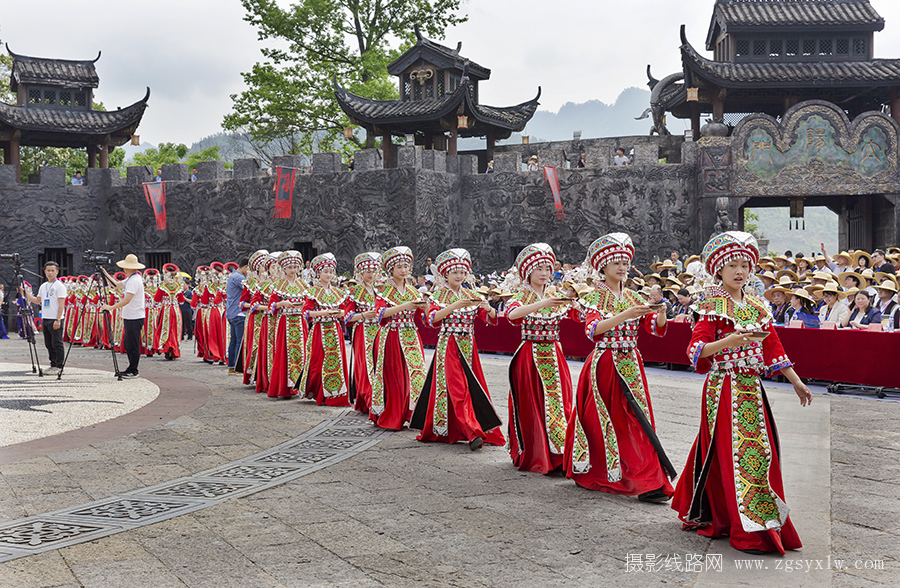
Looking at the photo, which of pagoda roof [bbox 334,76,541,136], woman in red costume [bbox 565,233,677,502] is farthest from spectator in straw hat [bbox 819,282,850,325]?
pagoda roof [bbox 334,76,541,136]

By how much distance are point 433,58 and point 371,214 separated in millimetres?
5961

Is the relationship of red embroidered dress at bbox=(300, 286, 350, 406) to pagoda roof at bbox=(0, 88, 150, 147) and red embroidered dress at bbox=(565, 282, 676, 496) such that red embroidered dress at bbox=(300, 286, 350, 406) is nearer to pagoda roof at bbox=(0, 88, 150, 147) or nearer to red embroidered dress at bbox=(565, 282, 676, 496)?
red embroidered dress at bbox=(565, 282, 676, 496)

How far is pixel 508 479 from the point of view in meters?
6.18

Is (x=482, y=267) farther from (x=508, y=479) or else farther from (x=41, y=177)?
(x=508, y=479)

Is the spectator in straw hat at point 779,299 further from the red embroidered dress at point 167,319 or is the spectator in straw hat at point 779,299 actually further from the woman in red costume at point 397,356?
the red embroidered dress at point 167,319

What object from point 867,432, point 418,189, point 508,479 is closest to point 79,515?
point 508,479

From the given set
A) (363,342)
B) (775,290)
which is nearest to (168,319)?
(363,342)

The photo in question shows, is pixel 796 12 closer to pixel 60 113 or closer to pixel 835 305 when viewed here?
pixel 835 305

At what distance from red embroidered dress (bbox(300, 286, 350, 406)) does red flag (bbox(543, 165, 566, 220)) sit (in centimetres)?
1494

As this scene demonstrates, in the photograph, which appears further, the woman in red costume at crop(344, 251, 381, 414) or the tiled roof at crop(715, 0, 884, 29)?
the tiled roof at crop(715, 0, 884, 29)

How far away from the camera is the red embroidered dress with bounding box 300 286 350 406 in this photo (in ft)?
33.3

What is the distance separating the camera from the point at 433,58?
27484 millimetres

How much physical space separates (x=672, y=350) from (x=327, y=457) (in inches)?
313

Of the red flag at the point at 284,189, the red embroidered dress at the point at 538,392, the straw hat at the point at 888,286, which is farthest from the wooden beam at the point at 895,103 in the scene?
the red embroidered dress at the point at 538,392
